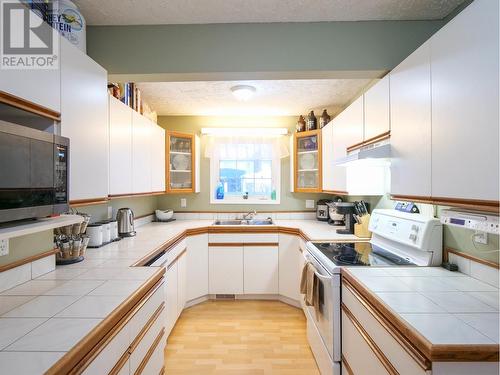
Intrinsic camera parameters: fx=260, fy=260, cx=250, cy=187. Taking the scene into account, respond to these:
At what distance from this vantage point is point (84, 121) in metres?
1.47

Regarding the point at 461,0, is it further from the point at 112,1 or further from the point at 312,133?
the point at 112,1

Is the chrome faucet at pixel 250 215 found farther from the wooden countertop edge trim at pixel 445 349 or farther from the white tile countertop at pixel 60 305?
the wooden countertop edge trim at pixel 445 349

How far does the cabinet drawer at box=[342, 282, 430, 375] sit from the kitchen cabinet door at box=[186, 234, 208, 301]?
186cm

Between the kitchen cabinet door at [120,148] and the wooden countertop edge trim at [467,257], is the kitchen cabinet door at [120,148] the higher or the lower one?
the higher one

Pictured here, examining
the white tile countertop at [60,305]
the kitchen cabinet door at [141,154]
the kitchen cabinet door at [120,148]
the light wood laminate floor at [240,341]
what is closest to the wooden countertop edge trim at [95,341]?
the white tile countertop at [60,305]

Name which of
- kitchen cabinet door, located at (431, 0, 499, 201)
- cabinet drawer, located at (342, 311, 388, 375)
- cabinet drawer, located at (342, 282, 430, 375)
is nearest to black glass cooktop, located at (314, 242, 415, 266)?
cabinet drawer, located at (342, 282, 430, 375)

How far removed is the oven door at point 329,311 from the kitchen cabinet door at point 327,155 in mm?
1132

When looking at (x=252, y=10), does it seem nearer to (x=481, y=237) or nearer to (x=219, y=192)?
(x=481, y=237)

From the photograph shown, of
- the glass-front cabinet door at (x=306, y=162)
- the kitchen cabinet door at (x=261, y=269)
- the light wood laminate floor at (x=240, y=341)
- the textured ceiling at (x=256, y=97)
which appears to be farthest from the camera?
the glass-front cabinet door at (x=306, y=162)

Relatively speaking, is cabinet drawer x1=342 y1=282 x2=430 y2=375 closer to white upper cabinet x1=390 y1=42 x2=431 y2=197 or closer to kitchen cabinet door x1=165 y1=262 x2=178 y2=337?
white upper cabinet x1=390 y1=42 x2=431 y2=197

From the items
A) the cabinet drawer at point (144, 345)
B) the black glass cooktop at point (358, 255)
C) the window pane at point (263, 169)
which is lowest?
the cabinet drawer at point (144, 345)

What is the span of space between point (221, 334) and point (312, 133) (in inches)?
95.3

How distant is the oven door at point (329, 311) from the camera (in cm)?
160

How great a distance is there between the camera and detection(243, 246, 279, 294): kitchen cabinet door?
306 cm
